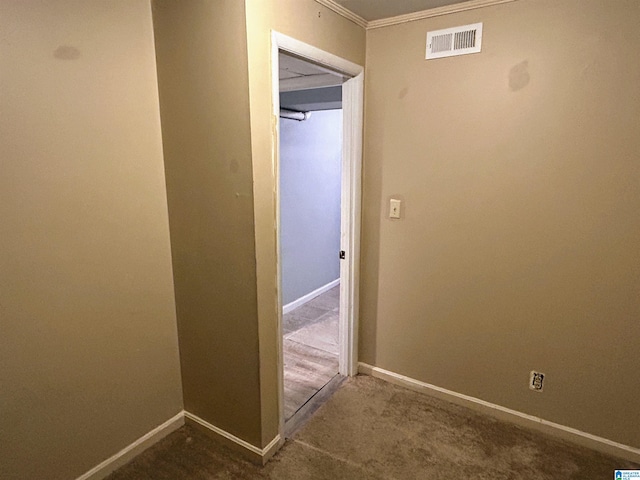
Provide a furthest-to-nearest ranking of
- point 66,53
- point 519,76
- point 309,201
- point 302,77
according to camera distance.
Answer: point 309,201
point 302,77
point 519,76
point 66,53

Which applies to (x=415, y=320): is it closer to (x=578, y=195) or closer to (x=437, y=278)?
(x=437, y=278)

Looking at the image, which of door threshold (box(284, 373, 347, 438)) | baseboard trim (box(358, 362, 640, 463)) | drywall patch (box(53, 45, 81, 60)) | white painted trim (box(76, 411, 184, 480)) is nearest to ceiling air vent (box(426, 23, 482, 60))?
drywall patch (box(53, 45, 81, 60))

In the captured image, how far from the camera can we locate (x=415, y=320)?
98.3 inches

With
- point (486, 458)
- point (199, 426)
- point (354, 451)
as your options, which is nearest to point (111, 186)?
point (199, 426)

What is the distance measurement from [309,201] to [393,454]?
2.63 m

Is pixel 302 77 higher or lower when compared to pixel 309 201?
higher

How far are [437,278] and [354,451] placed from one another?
1.06 metres

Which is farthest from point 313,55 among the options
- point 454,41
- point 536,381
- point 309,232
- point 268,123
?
point 309,232

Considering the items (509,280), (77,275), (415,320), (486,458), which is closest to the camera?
(77,275)

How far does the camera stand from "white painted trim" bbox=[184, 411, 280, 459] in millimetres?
1982

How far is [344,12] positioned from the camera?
208 cm

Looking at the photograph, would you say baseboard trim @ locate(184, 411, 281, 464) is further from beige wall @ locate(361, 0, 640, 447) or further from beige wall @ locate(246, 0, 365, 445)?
beige wall @ locate(361, 0, 640, 447)

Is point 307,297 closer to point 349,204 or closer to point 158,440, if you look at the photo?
point 349,204

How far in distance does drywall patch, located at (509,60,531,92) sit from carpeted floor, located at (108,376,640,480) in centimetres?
184
